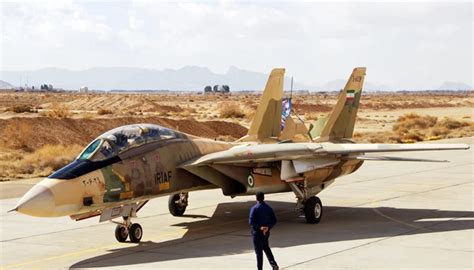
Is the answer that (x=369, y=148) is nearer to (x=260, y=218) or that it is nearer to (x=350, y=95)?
(x=350, y=95)

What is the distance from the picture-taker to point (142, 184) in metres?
16.5

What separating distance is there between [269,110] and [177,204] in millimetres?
3957

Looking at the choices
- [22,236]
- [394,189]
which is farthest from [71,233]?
[394,189]

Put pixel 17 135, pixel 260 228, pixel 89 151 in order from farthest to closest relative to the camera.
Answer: pixel 17 135 → pixel 89 151 → pixel 260 228

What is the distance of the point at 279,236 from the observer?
17391 mm

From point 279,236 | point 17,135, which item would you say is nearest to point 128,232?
point 279,236

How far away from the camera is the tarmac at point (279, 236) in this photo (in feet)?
47.6

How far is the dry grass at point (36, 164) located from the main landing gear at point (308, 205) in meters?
14.4

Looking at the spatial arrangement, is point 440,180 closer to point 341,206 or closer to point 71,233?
point 341,206

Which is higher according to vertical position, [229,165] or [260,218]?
[229,165]

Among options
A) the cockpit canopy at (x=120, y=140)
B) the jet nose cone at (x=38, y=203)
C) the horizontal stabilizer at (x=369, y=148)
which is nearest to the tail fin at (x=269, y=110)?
the horizontal stabilizer at (x=369, y=148)

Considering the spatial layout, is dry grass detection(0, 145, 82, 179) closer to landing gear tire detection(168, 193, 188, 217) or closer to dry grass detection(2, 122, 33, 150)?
dry grass detection(2, 122, 33, 150)

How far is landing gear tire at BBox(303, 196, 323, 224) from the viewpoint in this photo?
19.2 m

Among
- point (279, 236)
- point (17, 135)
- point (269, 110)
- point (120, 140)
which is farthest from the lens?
point (17, 135)
